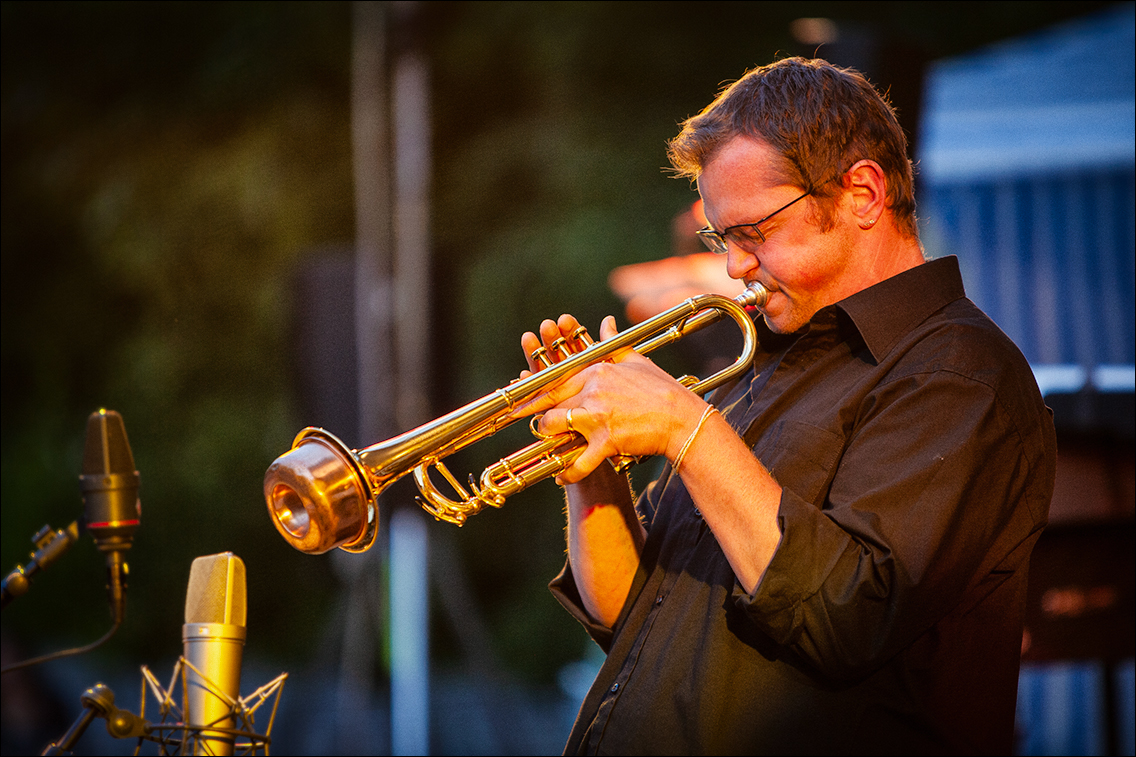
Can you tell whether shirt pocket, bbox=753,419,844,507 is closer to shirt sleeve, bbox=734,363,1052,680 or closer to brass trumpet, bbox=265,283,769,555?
shirt sleeve, bbox=734,363,1052,680

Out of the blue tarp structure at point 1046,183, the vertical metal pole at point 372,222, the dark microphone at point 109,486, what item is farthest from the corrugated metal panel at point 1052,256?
the dark microphone at point 109,486

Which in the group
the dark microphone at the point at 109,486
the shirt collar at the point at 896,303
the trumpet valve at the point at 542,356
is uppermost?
the shirt collar at the point at 896,303

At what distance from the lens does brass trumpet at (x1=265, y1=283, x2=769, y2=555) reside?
1753mm

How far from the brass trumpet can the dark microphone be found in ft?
1.83

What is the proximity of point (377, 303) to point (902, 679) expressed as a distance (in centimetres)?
333

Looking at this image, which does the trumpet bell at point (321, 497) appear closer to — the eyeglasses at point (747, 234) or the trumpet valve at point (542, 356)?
the trumpet valve at point (542, 356)

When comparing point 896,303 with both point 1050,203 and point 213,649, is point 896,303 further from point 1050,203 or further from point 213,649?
point 1050,203

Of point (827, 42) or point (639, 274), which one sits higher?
point (827, 42)

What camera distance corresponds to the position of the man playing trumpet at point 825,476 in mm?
1579

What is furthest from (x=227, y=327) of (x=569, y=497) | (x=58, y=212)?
(x=569, y=497)

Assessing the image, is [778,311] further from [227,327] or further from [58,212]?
[58,212]

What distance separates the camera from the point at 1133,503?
10.3 feet

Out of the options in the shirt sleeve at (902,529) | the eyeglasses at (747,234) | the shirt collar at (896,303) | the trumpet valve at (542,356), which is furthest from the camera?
the trumpet valve at (542,356)

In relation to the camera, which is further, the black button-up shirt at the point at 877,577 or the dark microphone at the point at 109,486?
the dark microphone at the point at 109,486
